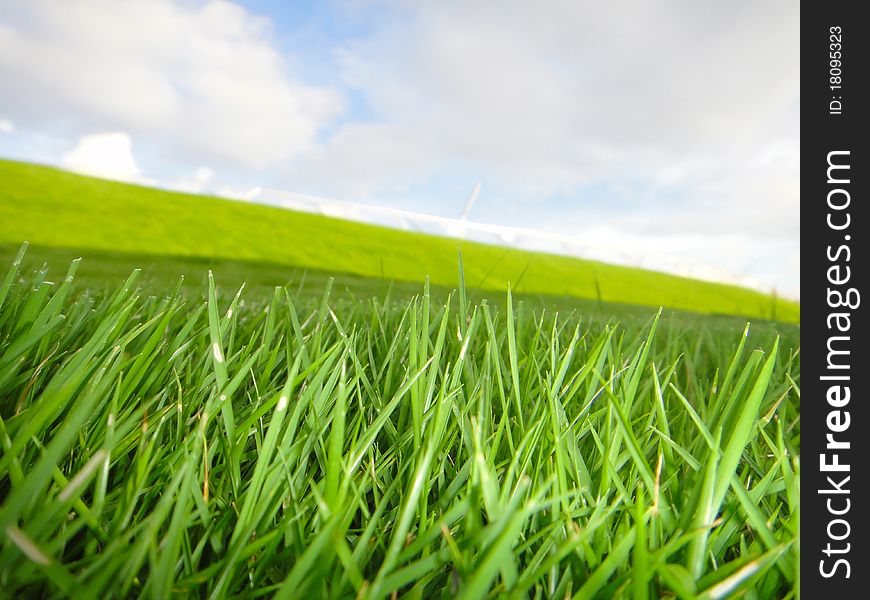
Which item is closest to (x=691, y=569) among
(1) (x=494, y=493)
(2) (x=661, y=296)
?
(1) (x=494, y=493)

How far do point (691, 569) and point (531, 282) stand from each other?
14.2 m

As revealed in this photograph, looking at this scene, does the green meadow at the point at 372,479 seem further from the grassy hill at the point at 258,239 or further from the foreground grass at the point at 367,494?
the grassy hill at the point at 258,239

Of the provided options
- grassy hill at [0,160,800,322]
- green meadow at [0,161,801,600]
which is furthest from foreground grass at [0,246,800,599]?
grassy hill at [0,160,800,322]

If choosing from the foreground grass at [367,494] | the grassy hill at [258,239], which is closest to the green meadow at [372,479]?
the foreground grass at [367,494]

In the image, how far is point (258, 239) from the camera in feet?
44.5

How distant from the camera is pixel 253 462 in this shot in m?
0.55

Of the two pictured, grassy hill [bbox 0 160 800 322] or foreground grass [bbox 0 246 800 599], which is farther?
grassy hill [bbox 0 160 800 322]
